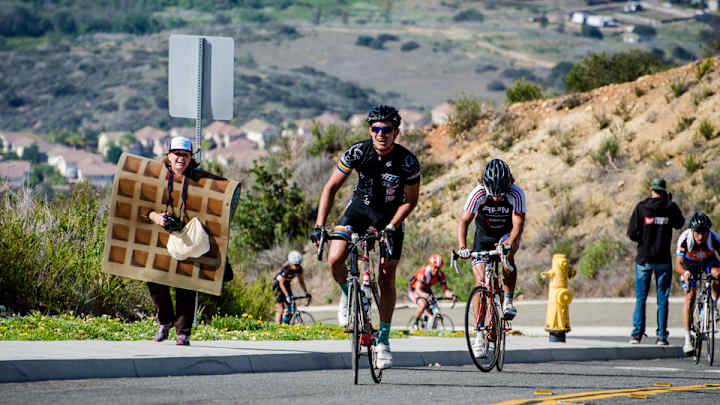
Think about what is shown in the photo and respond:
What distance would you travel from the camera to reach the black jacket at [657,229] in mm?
14609

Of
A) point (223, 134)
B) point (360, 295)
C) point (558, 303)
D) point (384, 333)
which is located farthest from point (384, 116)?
point (223, 134)

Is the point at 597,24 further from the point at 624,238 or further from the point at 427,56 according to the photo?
the point at 624,238

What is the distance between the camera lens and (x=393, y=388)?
874 centimetres

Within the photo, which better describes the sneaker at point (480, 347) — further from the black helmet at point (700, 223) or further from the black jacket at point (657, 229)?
the black jacket at point (657, 229)

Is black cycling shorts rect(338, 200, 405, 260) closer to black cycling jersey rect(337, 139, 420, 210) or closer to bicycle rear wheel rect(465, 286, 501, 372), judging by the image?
black cycling jersey rect(337, 139, 420, 210)

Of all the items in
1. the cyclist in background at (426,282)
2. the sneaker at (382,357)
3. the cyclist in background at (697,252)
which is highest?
the cyclist in background at (697,252)

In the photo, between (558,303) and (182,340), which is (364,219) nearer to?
(182,340)

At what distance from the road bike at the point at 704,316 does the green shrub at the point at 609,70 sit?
35.6 m

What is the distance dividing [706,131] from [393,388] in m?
28.0

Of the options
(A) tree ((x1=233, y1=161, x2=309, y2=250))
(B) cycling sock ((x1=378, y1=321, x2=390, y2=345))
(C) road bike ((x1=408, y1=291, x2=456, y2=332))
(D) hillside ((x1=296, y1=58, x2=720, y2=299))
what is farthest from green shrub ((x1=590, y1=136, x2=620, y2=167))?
(B) cycling sock ((x1=378, y1=321, x2=390, y2=345))

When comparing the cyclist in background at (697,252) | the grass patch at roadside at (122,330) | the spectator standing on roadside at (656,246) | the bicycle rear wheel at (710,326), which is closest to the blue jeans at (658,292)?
the spectator standing on roadside at (656,246)

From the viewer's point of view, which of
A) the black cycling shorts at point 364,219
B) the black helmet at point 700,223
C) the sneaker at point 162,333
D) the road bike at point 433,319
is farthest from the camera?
the road bike at point 433,319

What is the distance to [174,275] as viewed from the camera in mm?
10250

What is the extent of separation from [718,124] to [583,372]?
2603 cm
